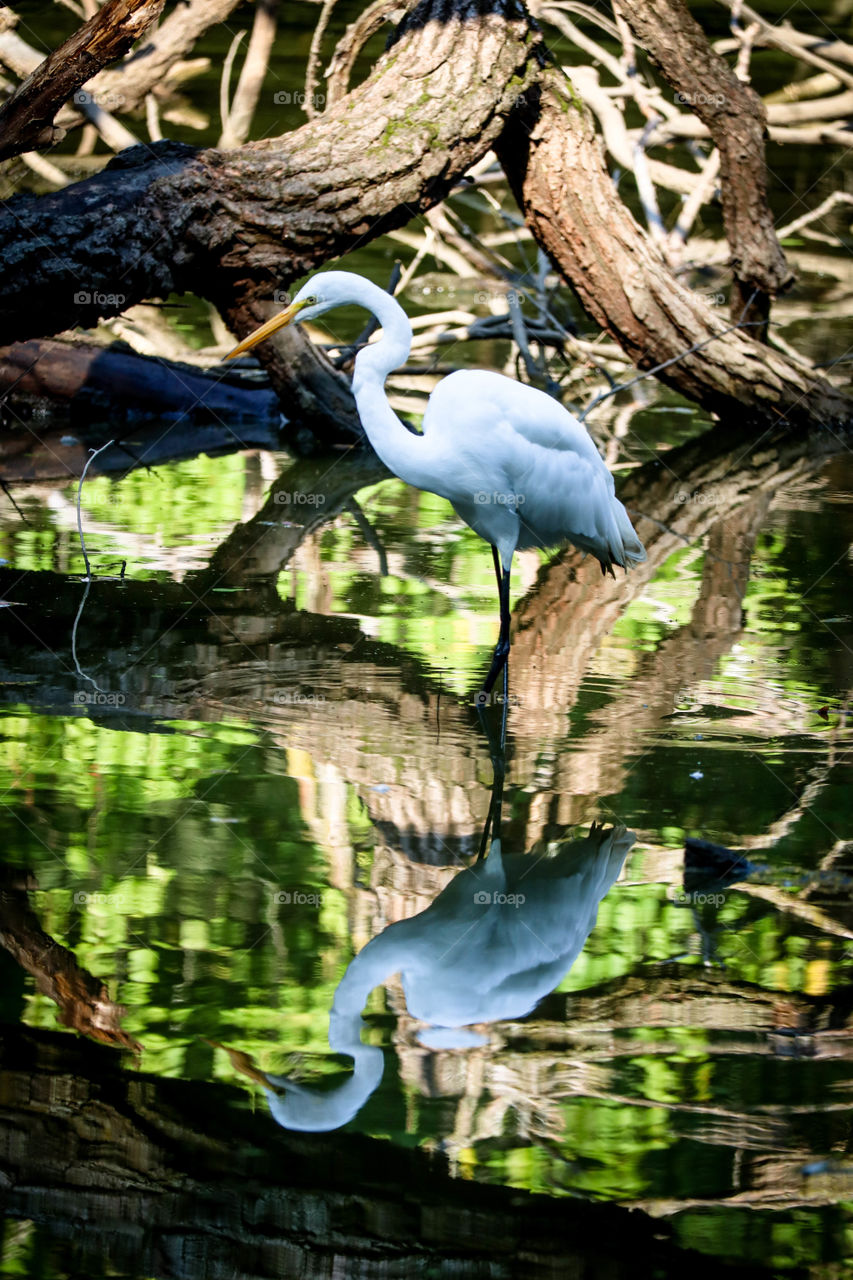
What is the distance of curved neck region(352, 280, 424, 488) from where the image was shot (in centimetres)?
509

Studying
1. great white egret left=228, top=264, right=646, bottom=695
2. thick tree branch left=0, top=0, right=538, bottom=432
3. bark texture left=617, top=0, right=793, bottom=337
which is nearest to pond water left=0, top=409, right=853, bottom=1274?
great white egret left=228, top=264, right=646, bottom=695

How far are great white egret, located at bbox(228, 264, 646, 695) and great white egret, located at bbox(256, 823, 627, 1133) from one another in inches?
54.4

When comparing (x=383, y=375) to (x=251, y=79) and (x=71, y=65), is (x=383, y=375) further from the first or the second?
(x=251, y=79)

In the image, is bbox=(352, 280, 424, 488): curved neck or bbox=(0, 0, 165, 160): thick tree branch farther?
bbox=(0, 0, 165, 160): thick tree branch

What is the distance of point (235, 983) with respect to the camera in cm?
333

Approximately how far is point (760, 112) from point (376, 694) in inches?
239

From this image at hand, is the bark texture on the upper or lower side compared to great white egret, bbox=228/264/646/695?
upper

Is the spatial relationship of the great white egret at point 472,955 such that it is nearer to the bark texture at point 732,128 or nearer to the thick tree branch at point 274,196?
the thick tree branch at point 274,196

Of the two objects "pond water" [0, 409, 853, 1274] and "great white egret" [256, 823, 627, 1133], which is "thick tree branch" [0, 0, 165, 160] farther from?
"great white egret" [256, 823, 627, 1133]

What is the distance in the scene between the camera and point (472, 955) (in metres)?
3.47

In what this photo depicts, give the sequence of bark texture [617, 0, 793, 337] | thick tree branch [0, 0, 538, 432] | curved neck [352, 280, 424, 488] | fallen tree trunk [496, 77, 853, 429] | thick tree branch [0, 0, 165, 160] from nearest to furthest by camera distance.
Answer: curved neck [352, 280, 424, 488]
thick tree branch [0, 0, 165, 160]
thick tree branch [0, 0, 538, 432]
fallen tree trunk [496, 77, 853, 429]
bark texture [617, 0, 793, 337]

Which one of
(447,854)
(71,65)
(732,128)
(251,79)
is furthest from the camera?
(251,79)

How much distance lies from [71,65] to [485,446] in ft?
7.27

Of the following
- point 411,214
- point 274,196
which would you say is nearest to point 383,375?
point 274,196
